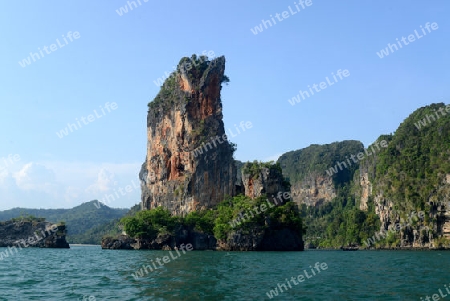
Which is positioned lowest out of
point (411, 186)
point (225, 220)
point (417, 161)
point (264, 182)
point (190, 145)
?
point (225, 220)

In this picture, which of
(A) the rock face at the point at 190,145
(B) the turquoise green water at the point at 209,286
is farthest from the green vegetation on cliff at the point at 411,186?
(B) the turquoise green water at the point at 209,286

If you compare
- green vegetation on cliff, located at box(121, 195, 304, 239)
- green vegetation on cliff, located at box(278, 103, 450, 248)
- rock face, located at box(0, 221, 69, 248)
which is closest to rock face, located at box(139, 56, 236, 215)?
green vegetation on cliff, located at box(121, 195, 304, 239)

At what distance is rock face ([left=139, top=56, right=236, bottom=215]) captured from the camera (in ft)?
341

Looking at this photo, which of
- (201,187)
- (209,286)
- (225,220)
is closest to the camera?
(209,286)

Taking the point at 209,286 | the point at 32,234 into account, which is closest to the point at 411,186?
the point at 32,234

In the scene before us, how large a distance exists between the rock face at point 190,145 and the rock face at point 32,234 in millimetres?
23315

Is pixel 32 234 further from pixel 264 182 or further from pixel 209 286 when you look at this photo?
pixel 209 286

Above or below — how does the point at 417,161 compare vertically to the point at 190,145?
below

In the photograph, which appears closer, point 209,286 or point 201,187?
point 209,286

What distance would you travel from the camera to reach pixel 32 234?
360ft

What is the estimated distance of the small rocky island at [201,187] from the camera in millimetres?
83500

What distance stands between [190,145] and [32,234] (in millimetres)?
44591

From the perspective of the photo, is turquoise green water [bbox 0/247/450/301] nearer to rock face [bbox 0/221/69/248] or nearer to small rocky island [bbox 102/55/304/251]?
small rocky island [bbox 102/55/304/251]

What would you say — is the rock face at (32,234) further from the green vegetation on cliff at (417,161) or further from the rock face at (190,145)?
the green vegetation on cliff at (417,161)
